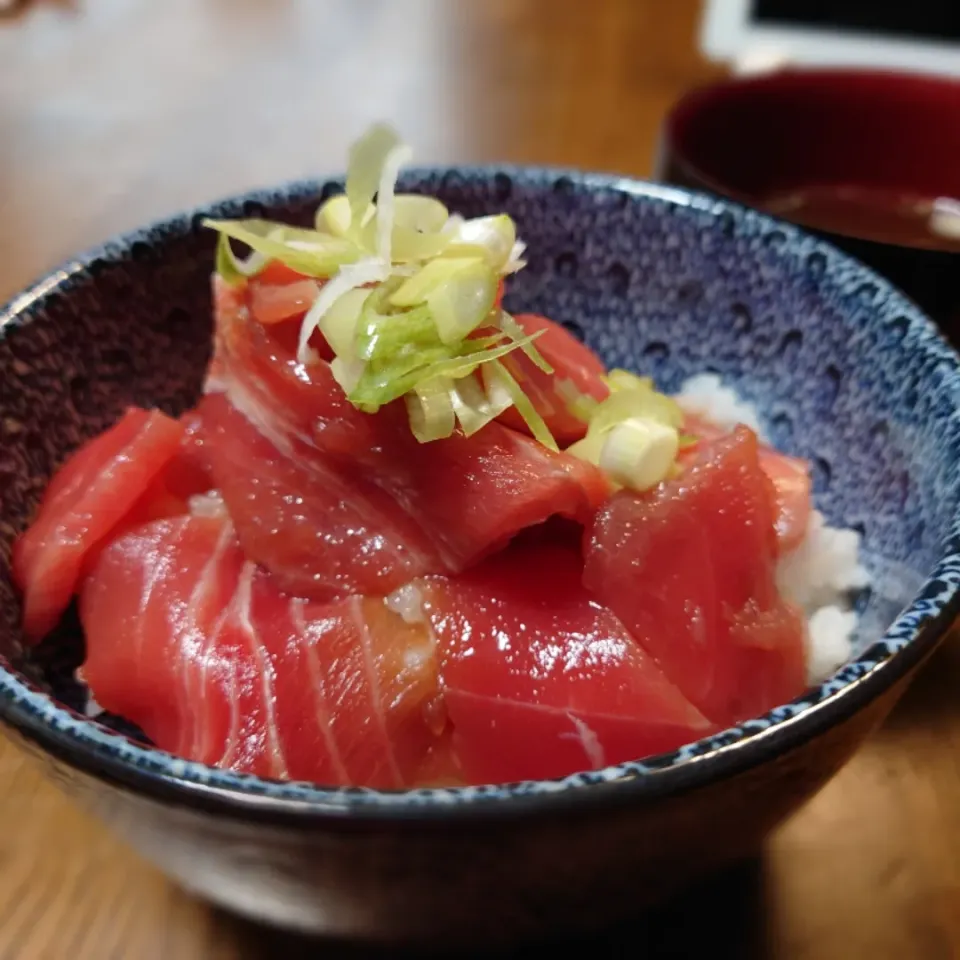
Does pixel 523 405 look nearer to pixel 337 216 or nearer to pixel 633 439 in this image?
pixel 633 439

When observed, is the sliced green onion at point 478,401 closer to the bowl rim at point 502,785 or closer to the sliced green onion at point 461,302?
the sliced green onion at point 461,302

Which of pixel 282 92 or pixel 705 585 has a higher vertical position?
pixel 282 92

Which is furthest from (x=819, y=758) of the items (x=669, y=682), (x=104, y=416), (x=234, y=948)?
(x=104, y=416)

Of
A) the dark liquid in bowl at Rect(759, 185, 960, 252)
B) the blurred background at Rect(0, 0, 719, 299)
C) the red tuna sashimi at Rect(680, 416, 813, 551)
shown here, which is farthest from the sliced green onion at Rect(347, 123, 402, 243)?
the blurred background at Rect(0, 0, 719, 299)

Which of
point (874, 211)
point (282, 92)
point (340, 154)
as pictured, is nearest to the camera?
point (874, 211)

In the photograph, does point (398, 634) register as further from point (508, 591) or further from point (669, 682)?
point (669, 682)

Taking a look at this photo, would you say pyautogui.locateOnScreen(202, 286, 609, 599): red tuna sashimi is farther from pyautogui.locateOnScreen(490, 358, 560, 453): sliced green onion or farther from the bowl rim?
the bowl rim

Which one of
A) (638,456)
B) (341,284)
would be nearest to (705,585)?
(638,456)

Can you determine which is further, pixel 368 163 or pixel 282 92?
pixel 282 92
